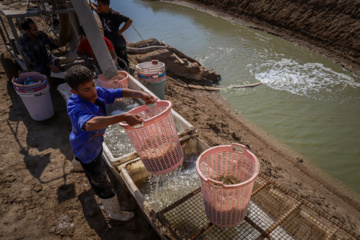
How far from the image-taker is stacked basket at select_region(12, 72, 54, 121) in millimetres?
4121

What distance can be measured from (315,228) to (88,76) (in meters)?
2.74

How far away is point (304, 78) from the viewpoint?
8344 millimetres

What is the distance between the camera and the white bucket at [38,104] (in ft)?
13.7

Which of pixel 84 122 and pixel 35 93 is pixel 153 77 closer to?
pixel 35 93

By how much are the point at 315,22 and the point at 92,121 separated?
12.8 m

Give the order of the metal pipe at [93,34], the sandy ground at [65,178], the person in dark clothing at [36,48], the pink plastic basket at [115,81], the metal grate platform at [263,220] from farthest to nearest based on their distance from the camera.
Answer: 1. the person in dark clothing at [36,48]
2. the pink plastic basket at [115,81]
3. the metal pipe at [93,34]
4. the sandy ground at [65,178]
5. the metal grate platform at [263,220]

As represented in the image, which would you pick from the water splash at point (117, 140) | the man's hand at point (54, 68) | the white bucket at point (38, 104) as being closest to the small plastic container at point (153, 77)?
the water splash at point (117, 140)

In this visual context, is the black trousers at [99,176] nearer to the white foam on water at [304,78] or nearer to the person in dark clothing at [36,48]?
the person in dark clothing at [36,48]

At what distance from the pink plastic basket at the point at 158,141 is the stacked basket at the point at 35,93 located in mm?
2511

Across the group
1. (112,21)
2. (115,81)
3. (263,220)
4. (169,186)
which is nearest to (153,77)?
(115,81)

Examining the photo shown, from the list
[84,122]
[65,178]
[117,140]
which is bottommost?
[65,178]

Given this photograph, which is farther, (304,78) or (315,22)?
(315,22)

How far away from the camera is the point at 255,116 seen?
6527 mm

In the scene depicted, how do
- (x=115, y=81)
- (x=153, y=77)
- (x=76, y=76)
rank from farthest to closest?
(x=153, y=77) < (x=115, y=81) < (x=76, y=76)
